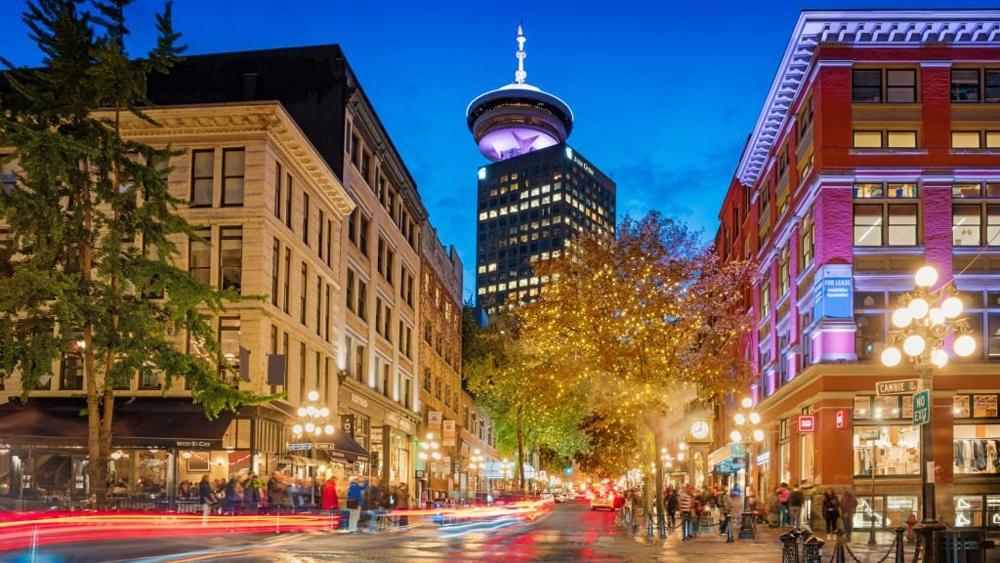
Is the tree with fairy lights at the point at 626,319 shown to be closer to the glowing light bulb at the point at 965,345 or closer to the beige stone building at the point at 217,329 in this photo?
the beige stone building at the point at 217,329

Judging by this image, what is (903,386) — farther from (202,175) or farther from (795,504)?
(202,175)

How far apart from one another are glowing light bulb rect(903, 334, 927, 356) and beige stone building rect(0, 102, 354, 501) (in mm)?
24609

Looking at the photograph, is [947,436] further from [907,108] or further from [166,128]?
[166,128]

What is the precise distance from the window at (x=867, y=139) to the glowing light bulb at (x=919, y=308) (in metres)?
27.9

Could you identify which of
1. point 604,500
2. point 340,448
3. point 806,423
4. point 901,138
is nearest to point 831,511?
point 806,423

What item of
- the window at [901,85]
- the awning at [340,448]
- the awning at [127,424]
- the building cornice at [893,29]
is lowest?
the awning at [340,448]

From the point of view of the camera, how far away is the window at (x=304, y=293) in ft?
152

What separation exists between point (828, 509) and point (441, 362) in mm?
46505

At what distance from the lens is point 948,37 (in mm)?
45562

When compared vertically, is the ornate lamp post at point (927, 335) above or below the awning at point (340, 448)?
above

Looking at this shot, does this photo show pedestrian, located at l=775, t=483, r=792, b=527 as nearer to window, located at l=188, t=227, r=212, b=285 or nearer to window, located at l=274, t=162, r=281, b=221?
window, located at l=274, t=162, r=281, b=221

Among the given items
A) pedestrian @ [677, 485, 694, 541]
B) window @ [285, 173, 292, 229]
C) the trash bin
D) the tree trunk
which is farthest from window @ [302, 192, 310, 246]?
the tree trunk

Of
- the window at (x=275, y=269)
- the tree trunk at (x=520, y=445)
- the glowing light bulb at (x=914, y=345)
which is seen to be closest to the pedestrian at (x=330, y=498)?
the window at (x=275, y=269)

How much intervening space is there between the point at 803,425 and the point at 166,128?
1064 inches
